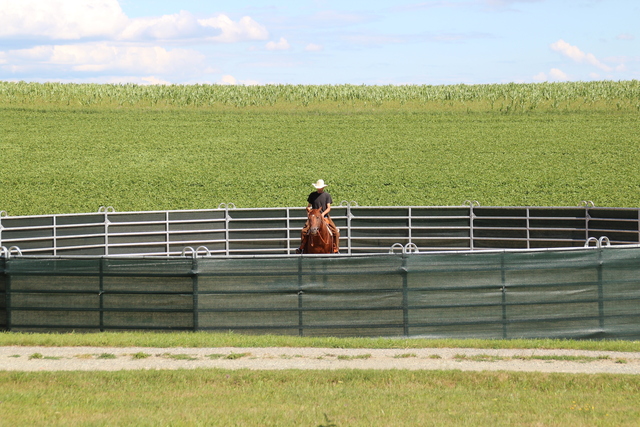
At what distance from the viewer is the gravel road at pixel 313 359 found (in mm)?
11328

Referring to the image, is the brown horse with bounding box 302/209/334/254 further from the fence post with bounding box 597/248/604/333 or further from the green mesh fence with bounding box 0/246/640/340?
the fence post with bounding box 597/248/604/333

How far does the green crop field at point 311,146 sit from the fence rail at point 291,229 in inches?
255

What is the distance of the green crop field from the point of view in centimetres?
3381

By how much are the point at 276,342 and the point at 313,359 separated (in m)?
1.23

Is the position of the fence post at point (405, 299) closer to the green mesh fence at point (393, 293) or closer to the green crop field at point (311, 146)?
the green mesh fence at point (393, 293)

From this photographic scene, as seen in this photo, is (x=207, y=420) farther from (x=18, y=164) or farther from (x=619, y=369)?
(x=18, y=164)

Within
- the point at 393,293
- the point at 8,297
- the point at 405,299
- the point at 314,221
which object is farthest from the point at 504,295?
the point at 8,297

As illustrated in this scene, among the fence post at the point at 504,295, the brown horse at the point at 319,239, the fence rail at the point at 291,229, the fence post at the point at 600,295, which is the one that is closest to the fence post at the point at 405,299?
the fence post at the point at 504,295

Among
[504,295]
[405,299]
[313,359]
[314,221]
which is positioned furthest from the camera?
[314,221]

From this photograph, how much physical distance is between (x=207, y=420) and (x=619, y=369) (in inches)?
253

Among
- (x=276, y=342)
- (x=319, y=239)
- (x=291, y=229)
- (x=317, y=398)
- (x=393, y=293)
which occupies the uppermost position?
(x=291, y=229)

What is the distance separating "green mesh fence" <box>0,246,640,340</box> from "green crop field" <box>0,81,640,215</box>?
57.9 feet

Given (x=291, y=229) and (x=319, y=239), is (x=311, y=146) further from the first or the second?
(x=319, y=239)

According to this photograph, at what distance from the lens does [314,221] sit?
17.6 m
